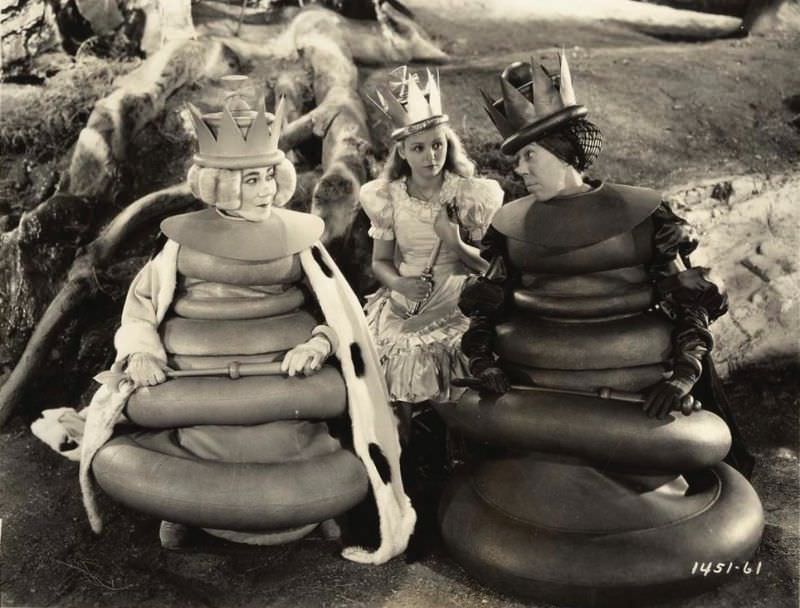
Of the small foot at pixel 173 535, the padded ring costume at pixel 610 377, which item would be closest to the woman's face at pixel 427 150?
the padded ring costume at pixel 610 377

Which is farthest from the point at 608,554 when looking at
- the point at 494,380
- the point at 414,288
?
the point at 414,288

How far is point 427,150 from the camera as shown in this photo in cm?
469

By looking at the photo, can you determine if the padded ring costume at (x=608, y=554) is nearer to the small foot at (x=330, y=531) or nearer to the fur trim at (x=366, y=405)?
the fur trim at (x=366, y=405)

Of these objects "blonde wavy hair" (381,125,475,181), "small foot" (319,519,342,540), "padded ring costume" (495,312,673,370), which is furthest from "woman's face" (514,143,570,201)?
"small foot" (319,519,342,540)

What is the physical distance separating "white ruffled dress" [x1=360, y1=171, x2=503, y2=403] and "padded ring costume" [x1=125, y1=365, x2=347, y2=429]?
29.3 inches

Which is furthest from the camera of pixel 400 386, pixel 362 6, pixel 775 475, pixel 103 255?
pixel 362 6

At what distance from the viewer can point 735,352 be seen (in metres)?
5.80

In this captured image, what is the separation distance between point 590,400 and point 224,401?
155cm

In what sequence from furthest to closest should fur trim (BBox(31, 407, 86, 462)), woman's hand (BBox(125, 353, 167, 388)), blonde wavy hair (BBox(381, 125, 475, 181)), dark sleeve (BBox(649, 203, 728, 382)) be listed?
fur trim (BBox(31, 407, 86, 462)) < blonde wavy hair (BBox(381, 125, 475, 181)) < woman's hand (BBox(125, 353, 167, 388)) < dark sleeve (BBox(649, 203, 728, 382))

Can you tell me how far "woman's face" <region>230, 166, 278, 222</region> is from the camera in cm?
398

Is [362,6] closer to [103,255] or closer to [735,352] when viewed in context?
[103,255]

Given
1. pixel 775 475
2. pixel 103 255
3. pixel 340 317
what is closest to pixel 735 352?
pixel 775 475

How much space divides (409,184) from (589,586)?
237cm

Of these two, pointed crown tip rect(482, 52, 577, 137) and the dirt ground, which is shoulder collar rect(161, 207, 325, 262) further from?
the dirt ground
